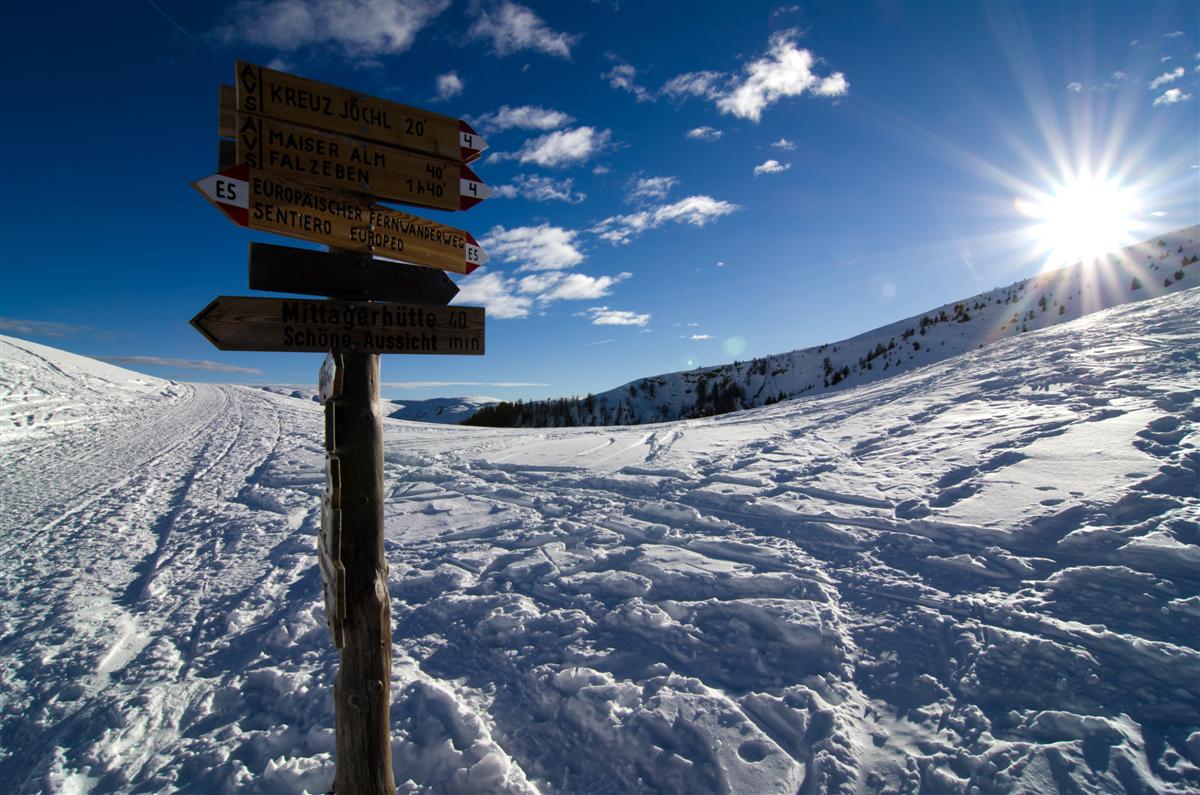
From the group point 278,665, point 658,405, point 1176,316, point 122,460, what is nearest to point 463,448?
point 122,460

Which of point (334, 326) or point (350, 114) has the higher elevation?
Result: point (350, 114)

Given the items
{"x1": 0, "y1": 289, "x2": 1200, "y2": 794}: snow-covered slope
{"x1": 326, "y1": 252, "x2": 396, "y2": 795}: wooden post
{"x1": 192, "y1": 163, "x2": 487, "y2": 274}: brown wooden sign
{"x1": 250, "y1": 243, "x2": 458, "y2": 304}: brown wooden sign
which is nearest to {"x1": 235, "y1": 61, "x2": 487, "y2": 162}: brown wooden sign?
{"x1": 192, "y1": 163, "x2": 487, "y2": 274}: brown wooden sign

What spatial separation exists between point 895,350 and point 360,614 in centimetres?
2285

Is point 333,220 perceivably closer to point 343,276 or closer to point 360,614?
point 343,276

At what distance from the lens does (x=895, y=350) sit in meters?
21.1

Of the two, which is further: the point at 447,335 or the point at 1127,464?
the point at 1127,464

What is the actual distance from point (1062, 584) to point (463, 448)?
9228 mm

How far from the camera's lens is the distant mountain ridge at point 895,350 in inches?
653

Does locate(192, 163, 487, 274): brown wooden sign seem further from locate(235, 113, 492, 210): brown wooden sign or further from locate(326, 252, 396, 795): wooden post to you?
locate(326, 252, 396, 795): wooden post

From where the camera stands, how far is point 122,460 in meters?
9.93

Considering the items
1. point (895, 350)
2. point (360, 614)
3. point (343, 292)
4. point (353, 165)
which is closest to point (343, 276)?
point (343, 292)

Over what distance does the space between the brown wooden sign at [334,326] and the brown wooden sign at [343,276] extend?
0.07m

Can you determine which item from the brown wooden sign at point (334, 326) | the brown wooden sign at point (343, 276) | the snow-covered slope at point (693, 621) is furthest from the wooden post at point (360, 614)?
the snow-covered slope at point (693, 621)

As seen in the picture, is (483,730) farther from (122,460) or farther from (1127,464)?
(122,460)
